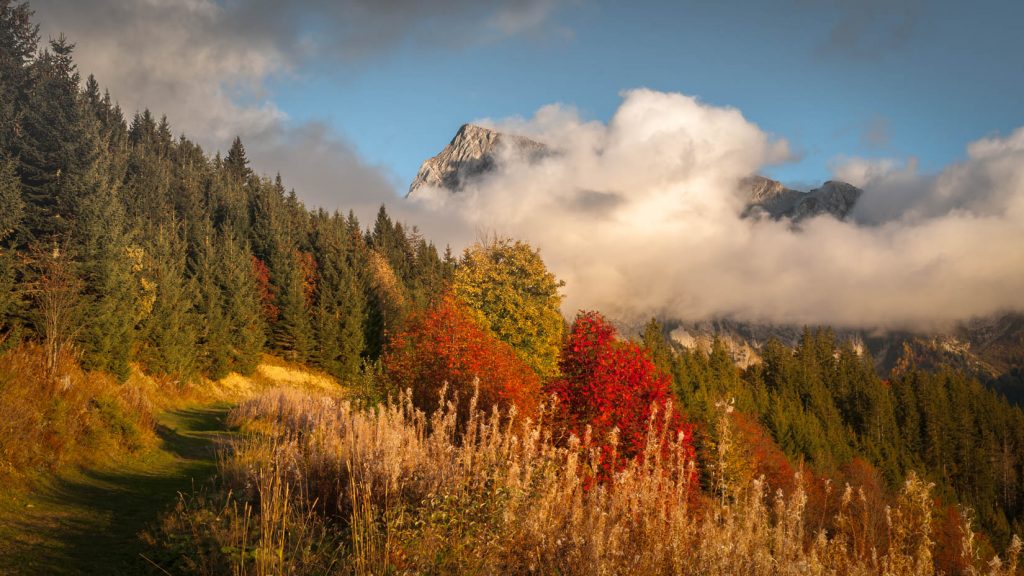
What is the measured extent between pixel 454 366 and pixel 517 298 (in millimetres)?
18833

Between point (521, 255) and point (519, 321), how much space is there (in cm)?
508

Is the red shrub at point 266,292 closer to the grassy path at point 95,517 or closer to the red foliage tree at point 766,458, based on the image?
the grassy path at point 95,517

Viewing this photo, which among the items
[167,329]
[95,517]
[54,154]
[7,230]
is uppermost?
[54,154]

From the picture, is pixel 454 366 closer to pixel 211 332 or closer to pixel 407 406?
pixel 407 406

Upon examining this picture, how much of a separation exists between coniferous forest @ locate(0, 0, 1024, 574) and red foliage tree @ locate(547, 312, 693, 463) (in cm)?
6

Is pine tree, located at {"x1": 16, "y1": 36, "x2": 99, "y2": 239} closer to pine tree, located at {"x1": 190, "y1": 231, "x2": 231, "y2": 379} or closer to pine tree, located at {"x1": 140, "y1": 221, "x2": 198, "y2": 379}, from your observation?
pine tree, located at {"x1": 140, "y1": 221, "x2": 198, "y2": 379}

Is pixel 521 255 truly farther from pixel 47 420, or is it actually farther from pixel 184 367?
pixel 47 420

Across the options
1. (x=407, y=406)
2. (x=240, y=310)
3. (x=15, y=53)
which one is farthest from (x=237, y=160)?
(x=407, y=406)

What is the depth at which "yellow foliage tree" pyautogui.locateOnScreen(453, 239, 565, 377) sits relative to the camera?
3431 centimetres

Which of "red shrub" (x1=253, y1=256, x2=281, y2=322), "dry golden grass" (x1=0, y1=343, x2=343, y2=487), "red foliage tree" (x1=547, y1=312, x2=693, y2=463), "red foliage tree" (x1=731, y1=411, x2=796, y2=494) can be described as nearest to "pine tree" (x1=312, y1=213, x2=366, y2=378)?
"red shrub" (x1=253, y1=256, x2=281, y2=322)

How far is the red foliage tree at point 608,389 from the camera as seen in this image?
11508 millimetres

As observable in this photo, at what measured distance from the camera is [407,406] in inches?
432

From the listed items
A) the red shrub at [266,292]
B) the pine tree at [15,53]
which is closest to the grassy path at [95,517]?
the red shrub at [266,292]

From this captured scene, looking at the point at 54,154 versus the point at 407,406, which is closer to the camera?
the point at 407,406
